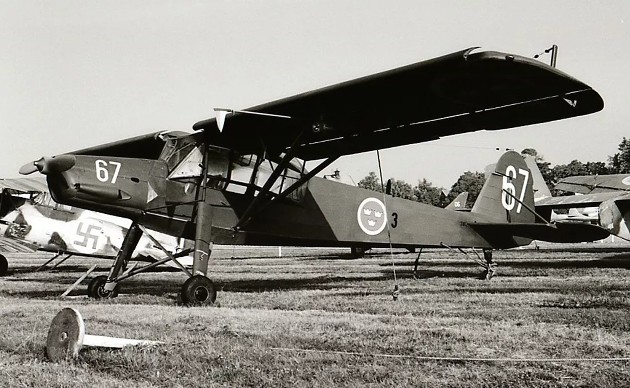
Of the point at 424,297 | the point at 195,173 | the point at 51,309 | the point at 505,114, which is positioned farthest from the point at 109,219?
the point at 505,114

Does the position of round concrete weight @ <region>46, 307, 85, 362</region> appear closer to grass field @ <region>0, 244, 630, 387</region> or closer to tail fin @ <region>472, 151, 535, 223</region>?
grass field @ <region>0, 244, 630, 387</region>

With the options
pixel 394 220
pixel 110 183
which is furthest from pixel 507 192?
pixel 110 183

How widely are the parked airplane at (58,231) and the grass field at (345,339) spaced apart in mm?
6627

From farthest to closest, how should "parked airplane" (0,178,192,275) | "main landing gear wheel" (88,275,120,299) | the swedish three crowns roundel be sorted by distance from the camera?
"parked airplane" (0,178,192,275) → the swedish three crowns roundel → "main landing gear wheel" (88,275,120,299)

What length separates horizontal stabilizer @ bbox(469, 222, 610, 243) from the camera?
1067cm

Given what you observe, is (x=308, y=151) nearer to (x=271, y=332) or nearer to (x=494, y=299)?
(x=494, y=299)

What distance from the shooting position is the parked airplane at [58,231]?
15.2 meters

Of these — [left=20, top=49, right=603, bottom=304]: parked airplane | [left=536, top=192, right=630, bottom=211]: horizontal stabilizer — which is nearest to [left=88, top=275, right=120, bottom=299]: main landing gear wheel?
[left=20, top=49, right=603, bottom=304]: parked airplane

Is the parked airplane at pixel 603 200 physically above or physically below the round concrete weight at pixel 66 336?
above

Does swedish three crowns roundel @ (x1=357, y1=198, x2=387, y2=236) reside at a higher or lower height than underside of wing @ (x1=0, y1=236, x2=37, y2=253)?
higher

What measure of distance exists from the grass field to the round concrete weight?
89mm

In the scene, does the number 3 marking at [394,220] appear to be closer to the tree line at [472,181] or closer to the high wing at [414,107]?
the high wing at [414,107]

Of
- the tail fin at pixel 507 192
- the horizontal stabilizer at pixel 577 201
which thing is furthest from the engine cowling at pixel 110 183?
the horizontal stabilizer at pixel 577 201

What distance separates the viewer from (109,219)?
16.8 m
